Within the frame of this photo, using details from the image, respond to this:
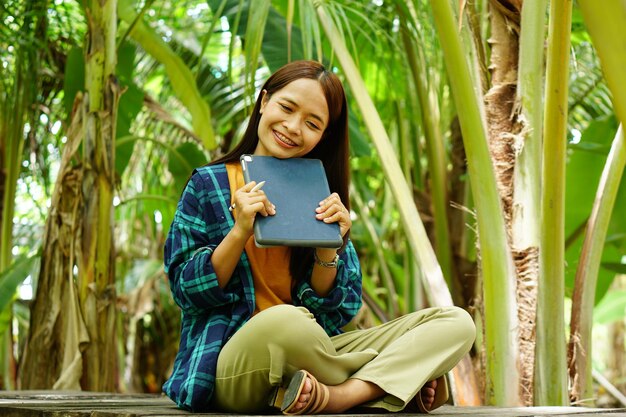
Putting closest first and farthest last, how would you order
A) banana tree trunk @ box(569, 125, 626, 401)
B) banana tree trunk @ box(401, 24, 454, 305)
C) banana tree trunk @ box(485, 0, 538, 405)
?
banana tree trunk @ box(485, 0, 538, 405)
banana tree trunk @ box(569, 125, 626, 401)
banana tree trunk @ box(401, 24, 454, 305)

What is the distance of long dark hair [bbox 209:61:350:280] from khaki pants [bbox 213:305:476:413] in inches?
8.0

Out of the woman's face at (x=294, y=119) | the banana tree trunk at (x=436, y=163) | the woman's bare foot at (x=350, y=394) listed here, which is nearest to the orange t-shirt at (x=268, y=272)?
the woman's face at (x=294, y=119)

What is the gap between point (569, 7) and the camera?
5.41ft

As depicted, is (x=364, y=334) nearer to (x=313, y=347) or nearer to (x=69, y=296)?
(x=313, y=347)

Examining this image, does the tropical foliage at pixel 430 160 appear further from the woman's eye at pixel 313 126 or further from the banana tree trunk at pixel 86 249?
the woman's eye at pixel 313 126

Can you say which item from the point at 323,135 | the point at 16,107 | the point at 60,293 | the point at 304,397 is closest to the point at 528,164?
the point at 323,135

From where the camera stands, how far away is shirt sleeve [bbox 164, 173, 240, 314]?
1387 mm

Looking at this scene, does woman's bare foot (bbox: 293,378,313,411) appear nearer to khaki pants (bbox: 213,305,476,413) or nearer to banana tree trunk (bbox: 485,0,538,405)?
khaki pants (bbox: 213,305,476,413)

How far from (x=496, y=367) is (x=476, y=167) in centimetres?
49

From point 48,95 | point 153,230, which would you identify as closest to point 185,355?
point 48,95

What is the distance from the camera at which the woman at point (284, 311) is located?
1321 millimetres

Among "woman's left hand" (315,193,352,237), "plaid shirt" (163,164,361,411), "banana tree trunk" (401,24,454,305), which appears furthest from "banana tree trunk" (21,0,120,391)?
"woman's left hand" (315,193,352,237)

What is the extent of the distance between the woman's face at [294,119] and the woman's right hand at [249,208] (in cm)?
20

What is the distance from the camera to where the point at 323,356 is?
1.33m
